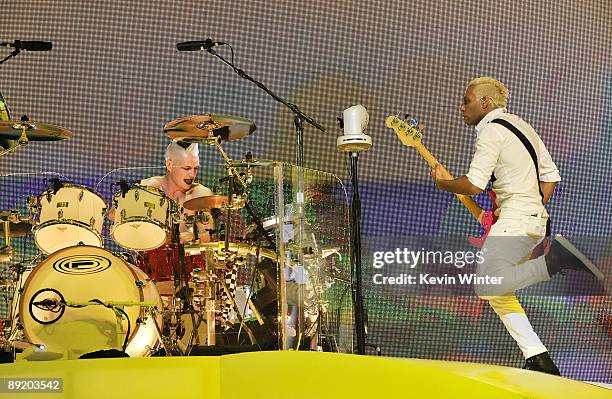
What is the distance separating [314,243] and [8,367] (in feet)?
4.59

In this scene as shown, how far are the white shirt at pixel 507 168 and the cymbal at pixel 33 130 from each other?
2.22 meters

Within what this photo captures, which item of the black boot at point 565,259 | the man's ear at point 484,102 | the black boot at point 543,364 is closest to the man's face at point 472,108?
the man's ear at point 484,102

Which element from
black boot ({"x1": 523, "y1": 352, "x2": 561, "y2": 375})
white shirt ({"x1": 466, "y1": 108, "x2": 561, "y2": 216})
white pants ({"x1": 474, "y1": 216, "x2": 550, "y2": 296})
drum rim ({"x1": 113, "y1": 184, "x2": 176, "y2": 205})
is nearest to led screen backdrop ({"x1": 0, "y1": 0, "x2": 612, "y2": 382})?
white pants ({"x1": 474, "y1": 216, "x2": 550, "y2": 296})

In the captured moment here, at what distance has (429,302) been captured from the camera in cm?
427

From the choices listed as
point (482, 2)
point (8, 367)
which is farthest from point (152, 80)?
point (8, 367)

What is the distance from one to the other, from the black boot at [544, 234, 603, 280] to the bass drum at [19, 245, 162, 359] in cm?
247

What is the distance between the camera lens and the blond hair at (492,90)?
4320 mm

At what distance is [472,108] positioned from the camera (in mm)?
4395

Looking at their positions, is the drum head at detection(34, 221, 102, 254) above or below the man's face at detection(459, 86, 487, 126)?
below

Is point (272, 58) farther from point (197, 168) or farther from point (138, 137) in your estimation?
point (197, 168)

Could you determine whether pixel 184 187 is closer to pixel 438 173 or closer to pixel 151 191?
pixel 151 191

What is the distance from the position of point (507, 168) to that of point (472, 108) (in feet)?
1.86

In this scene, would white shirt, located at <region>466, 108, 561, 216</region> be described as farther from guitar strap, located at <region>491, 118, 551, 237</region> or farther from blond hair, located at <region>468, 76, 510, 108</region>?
blond hair, located at <region>468, 76, 510, 108</region>

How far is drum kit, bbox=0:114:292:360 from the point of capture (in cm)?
269
